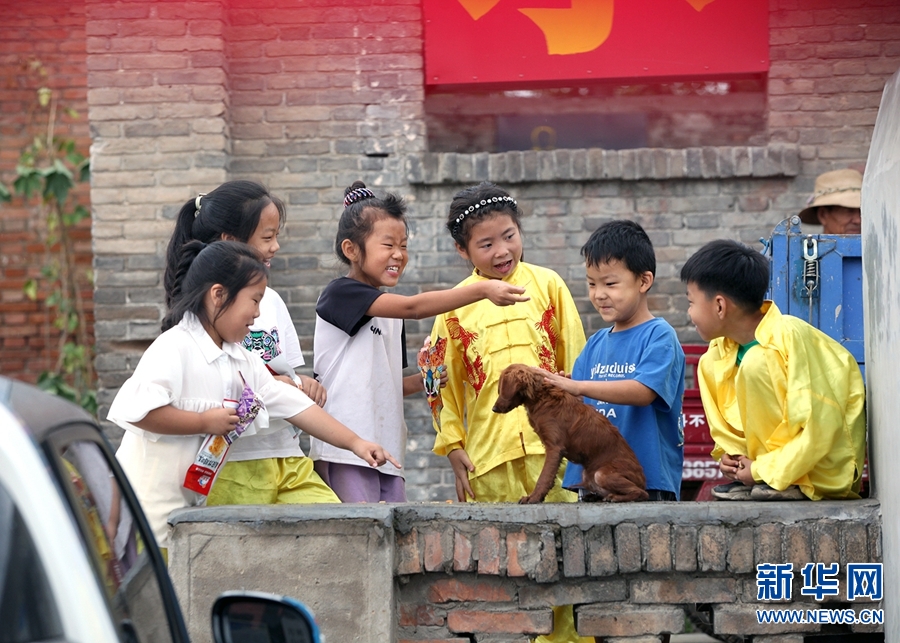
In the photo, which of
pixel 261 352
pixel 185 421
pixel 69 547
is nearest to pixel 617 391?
pixel 261 352

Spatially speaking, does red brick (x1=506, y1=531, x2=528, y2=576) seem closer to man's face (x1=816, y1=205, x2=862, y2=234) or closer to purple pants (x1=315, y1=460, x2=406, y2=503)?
purple pants (x1=315, y1=460, x2=406, y2=503)

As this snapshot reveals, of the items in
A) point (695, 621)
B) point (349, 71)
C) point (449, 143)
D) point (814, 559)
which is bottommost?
point (695, 621)

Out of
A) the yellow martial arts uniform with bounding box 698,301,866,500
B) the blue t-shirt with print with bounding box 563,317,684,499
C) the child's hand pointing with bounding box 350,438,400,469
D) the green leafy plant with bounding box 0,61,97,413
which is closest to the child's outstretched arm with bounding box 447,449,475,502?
the blue t-shirt with print with bounding box 563,317,684,499

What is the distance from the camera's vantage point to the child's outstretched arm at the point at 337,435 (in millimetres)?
3088

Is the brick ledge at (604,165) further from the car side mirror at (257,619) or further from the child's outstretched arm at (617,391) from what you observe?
the car side mirror at (257,619)

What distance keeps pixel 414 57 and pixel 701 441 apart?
2999 millimetres

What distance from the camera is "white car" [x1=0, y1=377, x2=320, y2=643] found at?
1.20 m

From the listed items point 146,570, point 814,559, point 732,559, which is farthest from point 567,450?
point 146,570

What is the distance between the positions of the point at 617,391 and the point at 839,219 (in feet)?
9.50

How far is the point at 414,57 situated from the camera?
6383mm

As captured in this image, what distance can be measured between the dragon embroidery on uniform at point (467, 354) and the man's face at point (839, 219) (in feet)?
8.89

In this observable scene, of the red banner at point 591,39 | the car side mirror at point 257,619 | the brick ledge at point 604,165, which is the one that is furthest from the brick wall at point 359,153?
Result: the car side mirror at point 257,619

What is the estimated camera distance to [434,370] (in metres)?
3.84

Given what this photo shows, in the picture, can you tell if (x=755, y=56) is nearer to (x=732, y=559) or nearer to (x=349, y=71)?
(x=349, y=71)
